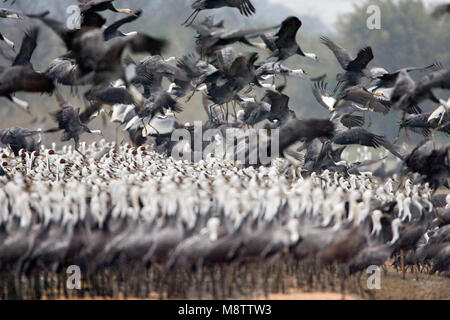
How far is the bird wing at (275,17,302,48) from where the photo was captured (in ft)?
50.2

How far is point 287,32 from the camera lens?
1584 centimetres

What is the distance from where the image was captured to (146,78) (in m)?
20.0

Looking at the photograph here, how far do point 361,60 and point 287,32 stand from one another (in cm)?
222

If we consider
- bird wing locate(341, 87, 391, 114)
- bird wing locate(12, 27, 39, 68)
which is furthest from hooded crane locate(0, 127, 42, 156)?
bird wing locate(341, 87, 391, 114)

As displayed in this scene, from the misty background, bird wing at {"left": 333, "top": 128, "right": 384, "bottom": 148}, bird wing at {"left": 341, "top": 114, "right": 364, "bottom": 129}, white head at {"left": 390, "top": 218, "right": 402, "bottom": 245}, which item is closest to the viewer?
white head at {"left": 390, "top": 218, "right": 402, "bottom": 245}

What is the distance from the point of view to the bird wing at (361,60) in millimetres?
16828

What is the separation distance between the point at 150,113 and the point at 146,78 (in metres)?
1.40

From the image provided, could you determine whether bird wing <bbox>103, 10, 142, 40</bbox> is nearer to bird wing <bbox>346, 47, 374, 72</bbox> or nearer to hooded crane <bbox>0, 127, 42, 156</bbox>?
hooded crane <bbox>0, 127, 42, 156</bbox>

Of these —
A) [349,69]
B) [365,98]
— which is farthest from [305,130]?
[349,69]

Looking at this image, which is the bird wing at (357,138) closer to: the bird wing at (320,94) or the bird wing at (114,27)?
the bird wing at (320,94)

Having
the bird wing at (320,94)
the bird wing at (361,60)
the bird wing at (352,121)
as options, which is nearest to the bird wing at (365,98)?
the bird wing at (361,60)

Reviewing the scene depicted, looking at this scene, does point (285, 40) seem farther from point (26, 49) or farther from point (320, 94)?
point (26, 49)

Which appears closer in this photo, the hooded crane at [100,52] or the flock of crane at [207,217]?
the flock of crane at [207,217]

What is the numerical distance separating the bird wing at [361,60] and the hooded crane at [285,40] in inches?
55.3
